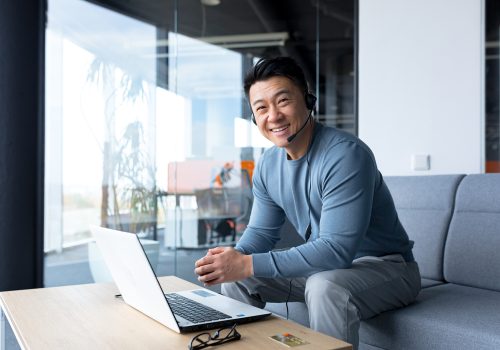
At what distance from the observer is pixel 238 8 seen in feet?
13.4

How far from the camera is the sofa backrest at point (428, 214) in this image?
224 centimetres

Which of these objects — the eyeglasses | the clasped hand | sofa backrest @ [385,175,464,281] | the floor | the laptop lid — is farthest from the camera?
the floor

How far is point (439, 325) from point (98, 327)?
3.25ft

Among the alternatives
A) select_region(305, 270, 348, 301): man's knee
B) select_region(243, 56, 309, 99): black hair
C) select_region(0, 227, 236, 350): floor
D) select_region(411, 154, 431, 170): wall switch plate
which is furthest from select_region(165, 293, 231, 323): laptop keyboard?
select_region(0, 227, 236, 350): floor

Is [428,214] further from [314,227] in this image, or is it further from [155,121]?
[155,121]

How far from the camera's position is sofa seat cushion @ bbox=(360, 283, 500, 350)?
1.47 m

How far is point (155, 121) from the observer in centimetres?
379

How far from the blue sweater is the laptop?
0.17 metres

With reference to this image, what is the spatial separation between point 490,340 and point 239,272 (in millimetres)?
721

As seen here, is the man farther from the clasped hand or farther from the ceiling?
the ceiling

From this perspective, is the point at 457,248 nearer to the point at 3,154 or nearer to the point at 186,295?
the point at 186,295

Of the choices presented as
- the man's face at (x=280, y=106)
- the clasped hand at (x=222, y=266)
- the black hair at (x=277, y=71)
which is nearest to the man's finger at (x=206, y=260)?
the clasped hand at (x=222, y=266)

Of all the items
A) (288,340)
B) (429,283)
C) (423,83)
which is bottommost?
(429,283)

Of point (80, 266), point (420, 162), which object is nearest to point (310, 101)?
point (420, 162)
